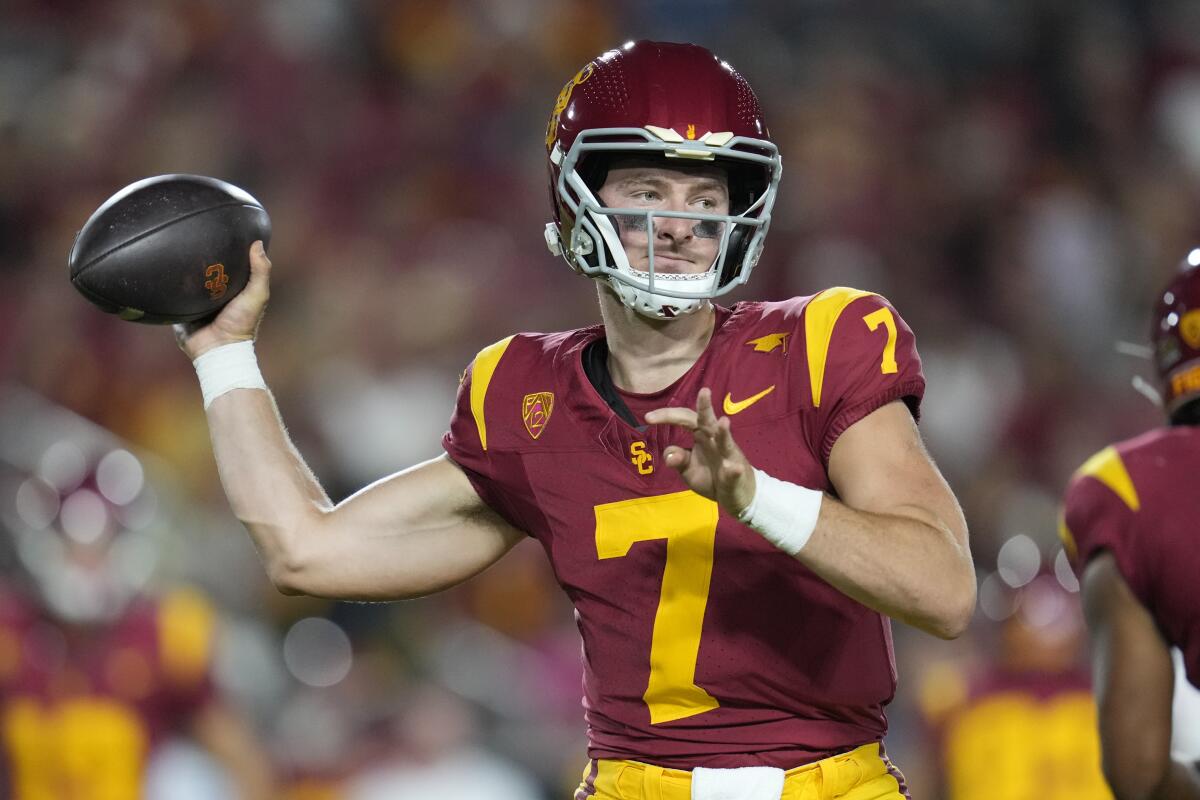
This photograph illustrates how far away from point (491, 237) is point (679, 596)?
456cm

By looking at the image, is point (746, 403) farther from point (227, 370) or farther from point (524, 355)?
point (227, 370)

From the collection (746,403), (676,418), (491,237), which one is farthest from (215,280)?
(491,237)

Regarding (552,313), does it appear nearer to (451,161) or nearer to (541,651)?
(451,161)

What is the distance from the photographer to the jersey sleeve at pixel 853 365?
219cm

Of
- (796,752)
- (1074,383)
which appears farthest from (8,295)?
(796,752)

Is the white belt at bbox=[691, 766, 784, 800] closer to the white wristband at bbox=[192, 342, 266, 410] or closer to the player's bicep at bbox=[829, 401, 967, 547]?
the player's bicep at bbox=[829, 401, 967, 547]

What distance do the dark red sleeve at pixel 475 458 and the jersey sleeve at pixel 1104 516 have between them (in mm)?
869

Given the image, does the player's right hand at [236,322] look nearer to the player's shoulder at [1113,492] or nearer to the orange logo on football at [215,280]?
the orange logo on football at [215,280]

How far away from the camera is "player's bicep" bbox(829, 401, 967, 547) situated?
208 cm

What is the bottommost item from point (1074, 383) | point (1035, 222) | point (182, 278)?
point (1074, 383)

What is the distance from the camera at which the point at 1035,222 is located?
711cm

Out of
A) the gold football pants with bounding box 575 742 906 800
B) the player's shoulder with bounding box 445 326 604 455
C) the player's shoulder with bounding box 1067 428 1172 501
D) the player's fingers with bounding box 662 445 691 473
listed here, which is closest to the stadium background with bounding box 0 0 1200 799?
the player's shoulder with bounding box 445 326 604 455

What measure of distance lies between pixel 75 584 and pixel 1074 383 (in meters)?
4.05

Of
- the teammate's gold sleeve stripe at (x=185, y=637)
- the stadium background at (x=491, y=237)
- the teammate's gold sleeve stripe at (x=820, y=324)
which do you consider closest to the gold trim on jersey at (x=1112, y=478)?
the teammate's gold sleeve stripe at (x=820, y=324)
